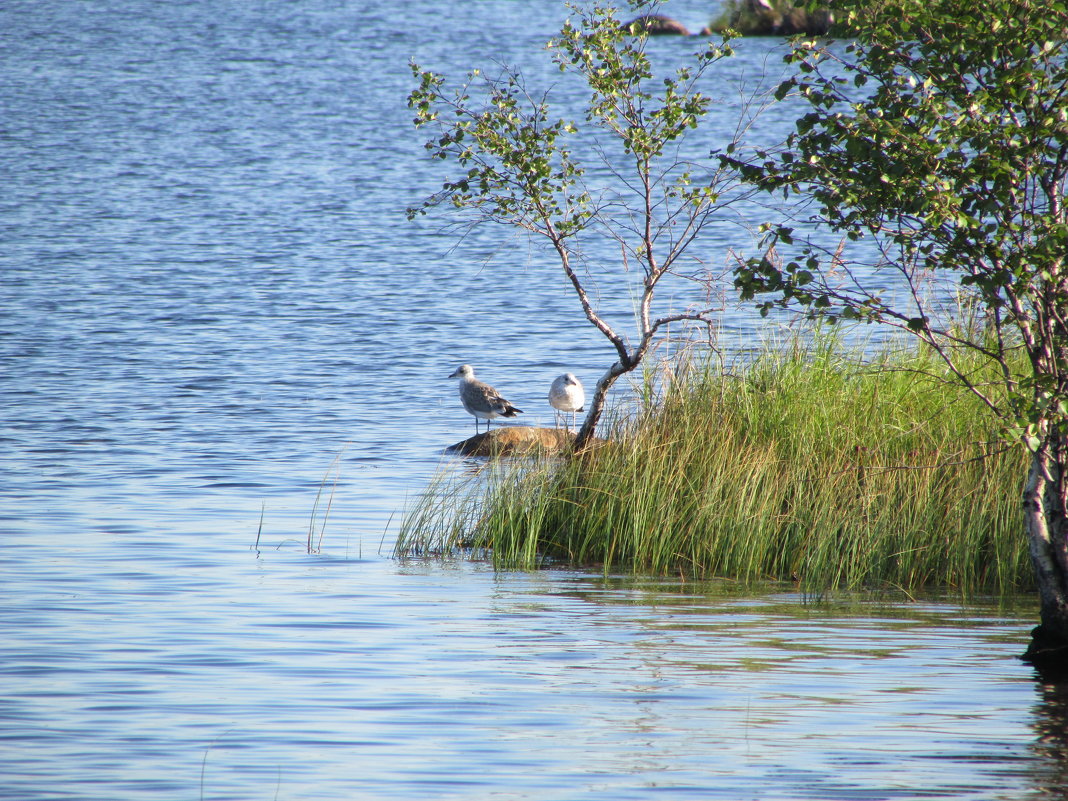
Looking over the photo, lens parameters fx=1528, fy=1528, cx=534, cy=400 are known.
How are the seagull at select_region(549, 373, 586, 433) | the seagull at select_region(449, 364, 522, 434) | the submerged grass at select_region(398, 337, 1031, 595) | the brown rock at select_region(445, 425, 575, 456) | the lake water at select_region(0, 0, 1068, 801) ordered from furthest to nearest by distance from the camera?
the seagull at select_region(449, 364, 522, 434), the seagull at select_region(549, 373, 586, 433), the brown rock at select_region(445, 425, 575, 456), the submerged grass at select_region(398, 337, 1031, 595), the lake water at select_region(0, 0, 1068, 801)

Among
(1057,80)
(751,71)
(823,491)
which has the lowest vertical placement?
(823,491)

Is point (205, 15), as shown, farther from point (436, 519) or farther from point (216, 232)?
point (436, 519)

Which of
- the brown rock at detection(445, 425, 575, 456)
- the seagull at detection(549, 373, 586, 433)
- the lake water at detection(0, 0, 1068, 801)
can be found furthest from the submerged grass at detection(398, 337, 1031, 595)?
the seagull at detection(549, 373, 586, 433)

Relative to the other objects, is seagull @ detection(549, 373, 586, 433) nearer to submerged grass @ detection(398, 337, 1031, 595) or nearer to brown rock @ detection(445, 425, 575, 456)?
brown rock @ detection(445, 425, 575, 456)

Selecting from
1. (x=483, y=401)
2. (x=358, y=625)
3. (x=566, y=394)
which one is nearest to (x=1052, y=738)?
(x=358, y=625)

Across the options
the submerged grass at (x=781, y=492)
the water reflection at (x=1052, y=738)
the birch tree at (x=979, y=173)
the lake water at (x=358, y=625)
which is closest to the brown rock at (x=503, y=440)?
the lake water at (x=358, y=625)

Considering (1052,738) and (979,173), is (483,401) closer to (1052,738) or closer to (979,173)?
(979,173)

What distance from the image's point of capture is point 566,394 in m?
17.8

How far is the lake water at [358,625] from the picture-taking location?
24.1 feet

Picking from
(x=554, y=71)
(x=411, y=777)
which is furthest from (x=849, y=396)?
(x=554, y=71)

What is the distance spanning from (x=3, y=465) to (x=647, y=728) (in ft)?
35.7

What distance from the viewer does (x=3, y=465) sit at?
1664cm

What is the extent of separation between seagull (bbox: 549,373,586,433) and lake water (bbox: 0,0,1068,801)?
5.02ft

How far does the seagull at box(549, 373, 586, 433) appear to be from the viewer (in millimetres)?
17812
